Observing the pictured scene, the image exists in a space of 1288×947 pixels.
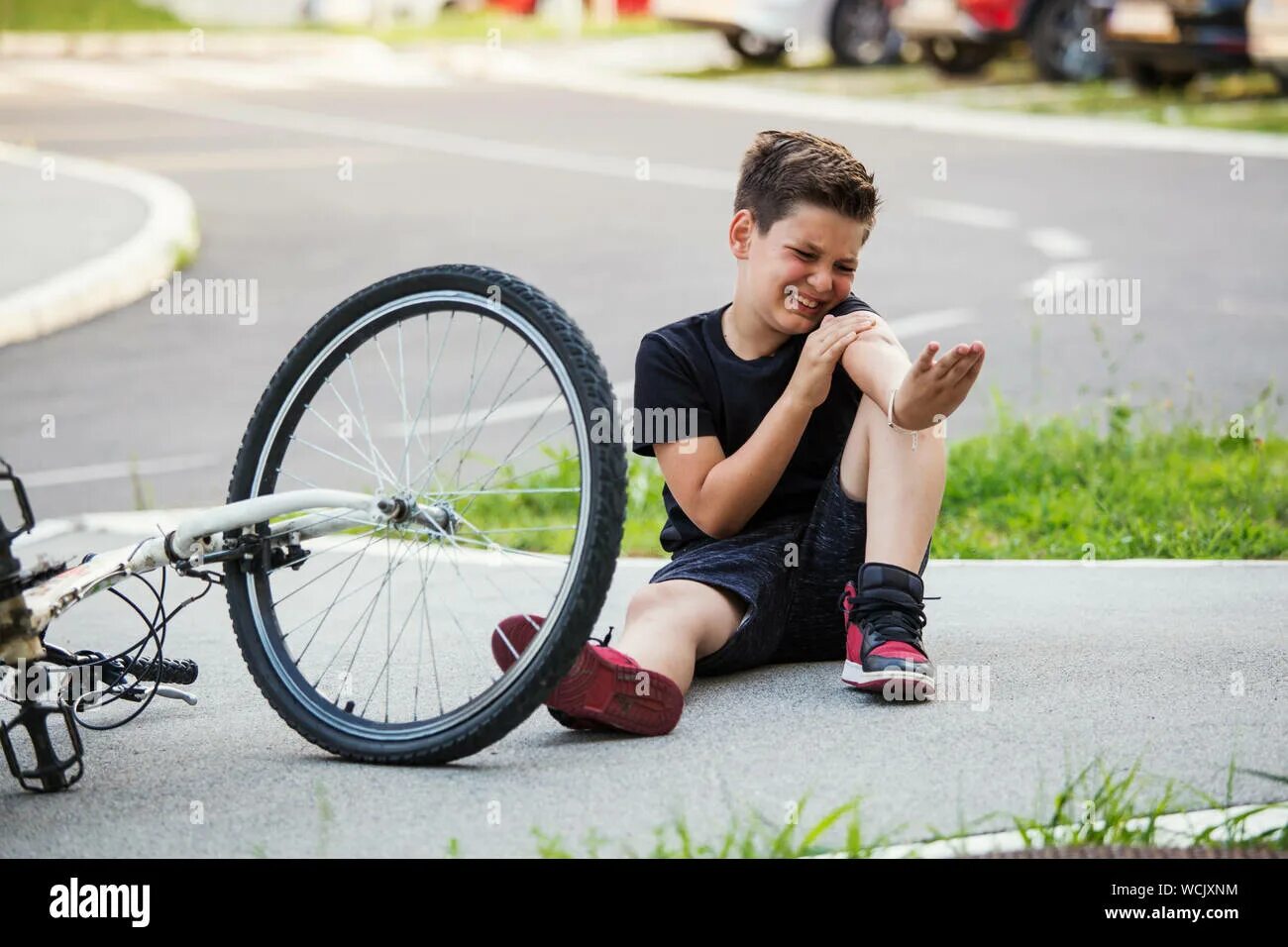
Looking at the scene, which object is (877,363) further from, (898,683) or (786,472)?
(898,683)

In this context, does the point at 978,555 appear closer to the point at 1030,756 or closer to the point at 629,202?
the point at 1030,756

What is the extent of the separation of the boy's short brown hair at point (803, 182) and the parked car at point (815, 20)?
16.2 m

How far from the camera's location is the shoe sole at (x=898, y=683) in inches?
134

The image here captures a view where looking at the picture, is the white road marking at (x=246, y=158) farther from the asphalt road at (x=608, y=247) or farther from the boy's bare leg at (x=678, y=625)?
the boy's bare leg at (x=678, y=625)

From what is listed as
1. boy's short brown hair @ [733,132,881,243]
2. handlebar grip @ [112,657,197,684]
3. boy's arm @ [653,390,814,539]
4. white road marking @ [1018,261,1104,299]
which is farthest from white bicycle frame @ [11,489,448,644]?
white road marking @ [1018,261,1104,299]

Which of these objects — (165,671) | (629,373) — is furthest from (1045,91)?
(165,671)

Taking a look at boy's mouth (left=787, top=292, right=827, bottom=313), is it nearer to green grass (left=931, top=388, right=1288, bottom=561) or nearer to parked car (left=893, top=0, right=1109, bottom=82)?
green grass (left=931, top=388, right=1288, bottom=561)

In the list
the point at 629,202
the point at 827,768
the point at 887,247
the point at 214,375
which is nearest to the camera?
the point at 827,768

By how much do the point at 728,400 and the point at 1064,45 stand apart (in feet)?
48.1

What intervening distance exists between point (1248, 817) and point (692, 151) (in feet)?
41.9

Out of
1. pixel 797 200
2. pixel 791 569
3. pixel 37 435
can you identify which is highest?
pixel 797 200

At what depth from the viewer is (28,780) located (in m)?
3.24

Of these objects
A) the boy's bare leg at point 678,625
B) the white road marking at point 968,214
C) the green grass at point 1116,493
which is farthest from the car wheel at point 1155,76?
Result: the boy's bare leg at point 678,625
